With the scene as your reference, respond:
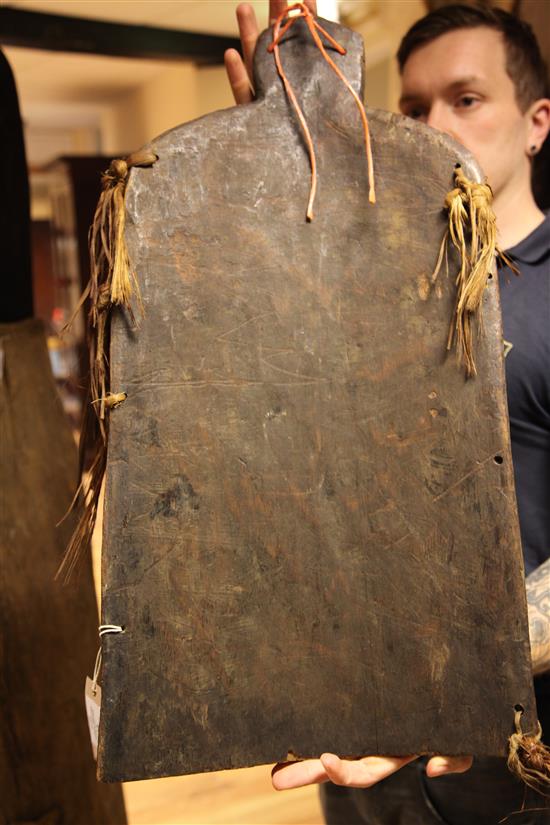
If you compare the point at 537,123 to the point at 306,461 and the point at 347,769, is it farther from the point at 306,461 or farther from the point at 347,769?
the point at 347,769

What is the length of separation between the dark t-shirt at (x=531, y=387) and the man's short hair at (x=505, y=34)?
24 cm

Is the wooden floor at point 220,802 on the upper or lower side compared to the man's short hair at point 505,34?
lower

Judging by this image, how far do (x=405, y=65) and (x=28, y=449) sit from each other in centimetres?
85

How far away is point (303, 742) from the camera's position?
3.07 ft

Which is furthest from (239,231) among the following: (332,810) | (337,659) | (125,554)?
(332,810)

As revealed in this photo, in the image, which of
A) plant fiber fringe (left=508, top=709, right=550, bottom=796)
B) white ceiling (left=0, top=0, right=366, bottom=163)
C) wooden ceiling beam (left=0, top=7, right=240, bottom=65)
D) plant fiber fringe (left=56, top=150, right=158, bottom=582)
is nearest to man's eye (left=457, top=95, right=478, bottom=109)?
white ceiling (left=0, top=0, right=366, bottom=163)

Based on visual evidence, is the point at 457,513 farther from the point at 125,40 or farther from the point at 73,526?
the point at 125,40

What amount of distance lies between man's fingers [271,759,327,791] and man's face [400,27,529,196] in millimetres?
848

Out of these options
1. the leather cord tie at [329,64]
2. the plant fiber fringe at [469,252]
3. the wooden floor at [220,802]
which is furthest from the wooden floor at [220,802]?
the leather cord tie at [329,64]

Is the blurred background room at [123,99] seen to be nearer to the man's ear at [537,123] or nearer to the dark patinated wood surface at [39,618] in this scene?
the dark patinated wood surface at [39,618]

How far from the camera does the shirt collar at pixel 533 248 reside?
1236mm

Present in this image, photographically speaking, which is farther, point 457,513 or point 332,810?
point 332,810

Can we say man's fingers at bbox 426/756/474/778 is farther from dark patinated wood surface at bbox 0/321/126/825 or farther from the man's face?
the man's face

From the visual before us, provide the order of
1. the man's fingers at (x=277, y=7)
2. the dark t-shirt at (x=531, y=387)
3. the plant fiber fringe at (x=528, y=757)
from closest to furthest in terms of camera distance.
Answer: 1. the plant fiber fringe at (x=528, y=757)
2. the man's fingers at (x=277, y=7)
3. the dark t-shirt at (x=531, y=387)
